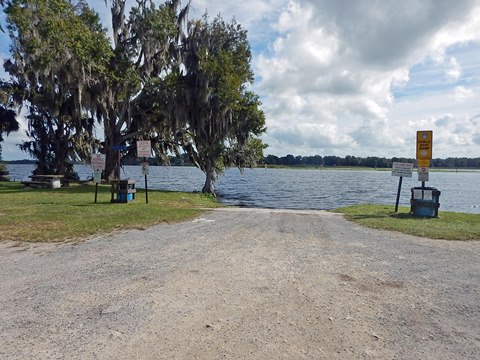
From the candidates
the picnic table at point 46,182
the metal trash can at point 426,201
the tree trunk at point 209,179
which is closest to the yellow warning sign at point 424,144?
the metal trash can at point 426,201

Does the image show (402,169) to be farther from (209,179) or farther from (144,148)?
(209,179)

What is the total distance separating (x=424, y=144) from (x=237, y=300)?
1104 centimetres

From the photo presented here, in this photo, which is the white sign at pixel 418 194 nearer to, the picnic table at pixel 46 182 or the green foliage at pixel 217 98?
the green foliage at pixel 217 98

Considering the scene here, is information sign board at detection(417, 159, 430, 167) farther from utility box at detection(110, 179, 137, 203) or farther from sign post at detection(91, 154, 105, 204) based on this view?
sign post at detection(91, 154, 105, 204)

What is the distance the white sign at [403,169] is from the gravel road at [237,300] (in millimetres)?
6310

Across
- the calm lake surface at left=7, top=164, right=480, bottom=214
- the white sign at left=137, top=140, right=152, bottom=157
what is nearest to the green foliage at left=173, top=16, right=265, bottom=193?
the calm lake surface at left=7, top=164, right=480, bottom=214

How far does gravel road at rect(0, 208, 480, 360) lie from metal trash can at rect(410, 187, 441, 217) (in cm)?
482

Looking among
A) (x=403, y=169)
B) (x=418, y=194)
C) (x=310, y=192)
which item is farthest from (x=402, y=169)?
(x=310, y=192)

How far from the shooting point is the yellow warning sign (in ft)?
40.7

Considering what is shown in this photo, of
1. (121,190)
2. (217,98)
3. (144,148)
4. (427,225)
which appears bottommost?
(427,225)

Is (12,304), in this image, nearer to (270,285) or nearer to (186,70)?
(270,285)

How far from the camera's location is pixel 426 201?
38.6 ft

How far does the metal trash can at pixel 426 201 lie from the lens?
11688 millimetres

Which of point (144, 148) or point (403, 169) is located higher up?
point (144, 148)
